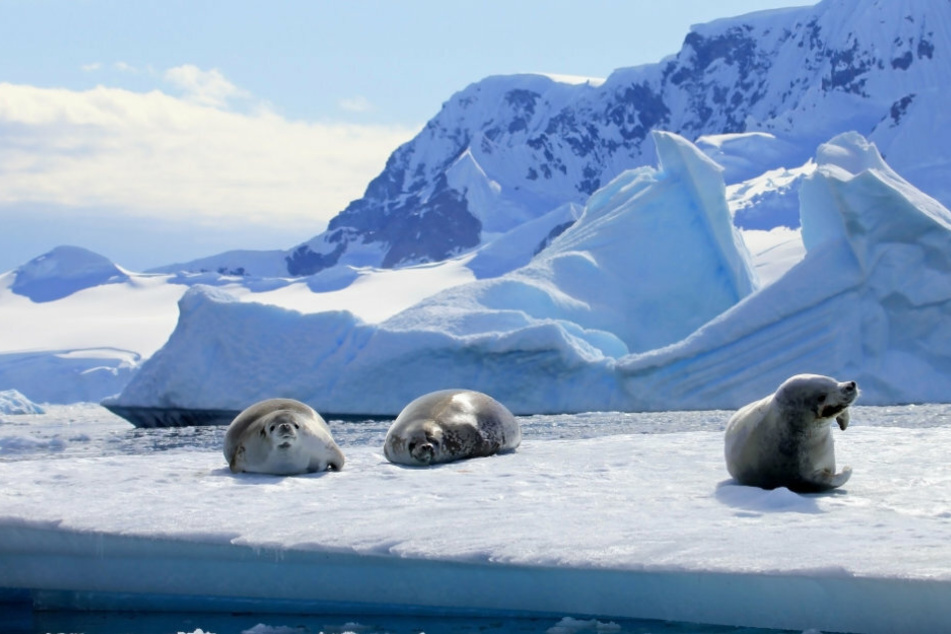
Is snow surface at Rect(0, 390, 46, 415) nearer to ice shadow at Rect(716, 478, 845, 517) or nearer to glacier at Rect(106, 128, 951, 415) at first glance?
glacier at Rect(106, 128, 951, 415)

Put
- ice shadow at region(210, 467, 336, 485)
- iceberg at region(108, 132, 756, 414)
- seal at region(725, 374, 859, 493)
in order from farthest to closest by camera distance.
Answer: iceberg at region(108, 132, 756, 414) < ice shadow at region(210, 467, 336, 485) < seal at region(725, 374, 859, 493)

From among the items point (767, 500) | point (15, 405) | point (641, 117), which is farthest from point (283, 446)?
point (641, 117)

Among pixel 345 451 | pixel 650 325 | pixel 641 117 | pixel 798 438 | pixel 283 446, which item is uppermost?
pixel 641 117

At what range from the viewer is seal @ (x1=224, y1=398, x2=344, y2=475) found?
5188 mm

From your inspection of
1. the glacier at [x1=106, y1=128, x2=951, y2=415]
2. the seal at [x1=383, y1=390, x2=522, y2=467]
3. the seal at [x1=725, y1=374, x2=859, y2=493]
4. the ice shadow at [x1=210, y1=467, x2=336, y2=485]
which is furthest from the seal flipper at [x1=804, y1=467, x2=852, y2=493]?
the glacier at [x1=106, y1=128, x2=951, y2=415]

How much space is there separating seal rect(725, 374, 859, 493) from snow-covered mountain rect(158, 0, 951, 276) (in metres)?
43.9

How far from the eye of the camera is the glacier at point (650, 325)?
1335 cm

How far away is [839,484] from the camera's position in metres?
4.23

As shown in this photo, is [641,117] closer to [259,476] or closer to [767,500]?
[259,476]

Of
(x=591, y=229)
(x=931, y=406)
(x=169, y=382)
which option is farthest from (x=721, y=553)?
(x=591, y=229)

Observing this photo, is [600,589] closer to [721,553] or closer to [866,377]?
[721,553]

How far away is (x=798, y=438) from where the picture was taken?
4.16m

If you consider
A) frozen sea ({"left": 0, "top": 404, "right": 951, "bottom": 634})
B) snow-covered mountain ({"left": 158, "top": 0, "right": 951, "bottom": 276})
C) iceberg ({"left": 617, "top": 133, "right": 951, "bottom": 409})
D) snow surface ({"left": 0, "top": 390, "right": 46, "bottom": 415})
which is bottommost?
snow surface ({"left": 0, "top": 390, "right": 46, "bottom": 415})

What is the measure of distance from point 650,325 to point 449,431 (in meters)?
11.7
